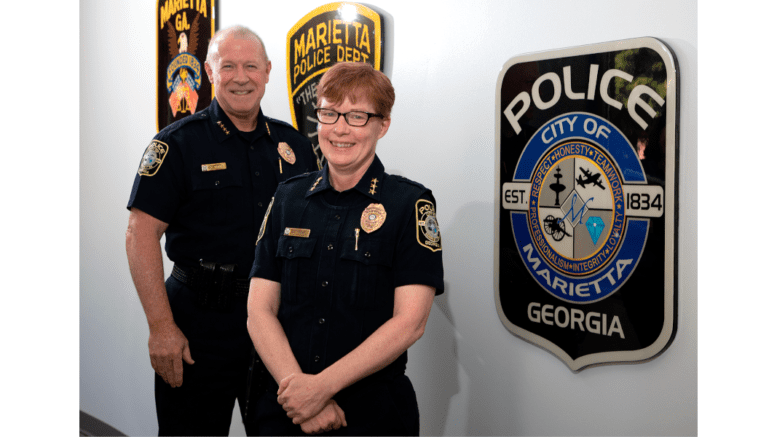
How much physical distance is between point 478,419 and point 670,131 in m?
0.96

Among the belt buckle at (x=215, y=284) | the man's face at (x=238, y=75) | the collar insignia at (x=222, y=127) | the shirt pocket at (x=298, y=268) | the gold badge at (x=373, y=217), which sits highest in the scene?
the man's face at (x=238, y=75)

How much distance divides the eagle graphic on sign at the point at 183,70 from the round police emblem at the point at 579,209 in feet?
5.73

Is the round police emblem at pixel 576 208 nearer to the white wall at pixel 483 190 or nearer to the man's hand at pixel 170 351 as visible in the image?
the white wall at pixel 483 190

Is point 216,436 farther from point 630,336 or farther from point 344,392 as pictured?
point 630,336

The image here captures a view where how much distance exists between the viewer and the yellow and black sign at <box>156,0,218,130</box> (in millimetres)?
2691

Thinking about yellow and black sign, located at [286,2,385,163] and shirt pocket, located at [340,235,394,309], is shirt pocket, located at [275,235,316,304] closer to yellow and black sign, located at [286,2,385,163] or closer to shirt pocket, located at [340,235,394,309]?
shirt pocket, located at [340,235,394,309]

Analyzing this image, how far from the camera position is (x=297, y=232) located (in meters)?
1.31

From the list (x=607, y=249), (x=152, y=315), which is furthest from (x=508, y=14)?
(x=152, y=315)

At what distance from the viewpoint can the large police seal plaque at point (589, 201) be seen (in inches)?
53.3

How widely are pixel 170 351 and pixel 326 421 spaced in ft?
2.37

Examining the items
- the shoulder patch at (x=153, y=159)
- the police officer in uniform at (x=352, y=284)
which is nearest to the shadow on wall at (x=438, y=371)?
the police officer in uniform at (x=352, y=284)

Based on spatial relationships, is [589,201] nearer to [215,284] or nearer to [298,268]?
[298,268]

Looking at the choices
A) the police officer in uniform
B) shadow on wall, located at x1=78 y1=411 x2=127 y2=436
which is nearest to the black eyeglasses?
the police officer in uniform

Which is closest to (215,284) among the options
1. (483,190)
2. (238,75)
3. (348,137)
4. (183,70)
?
(238,75)
